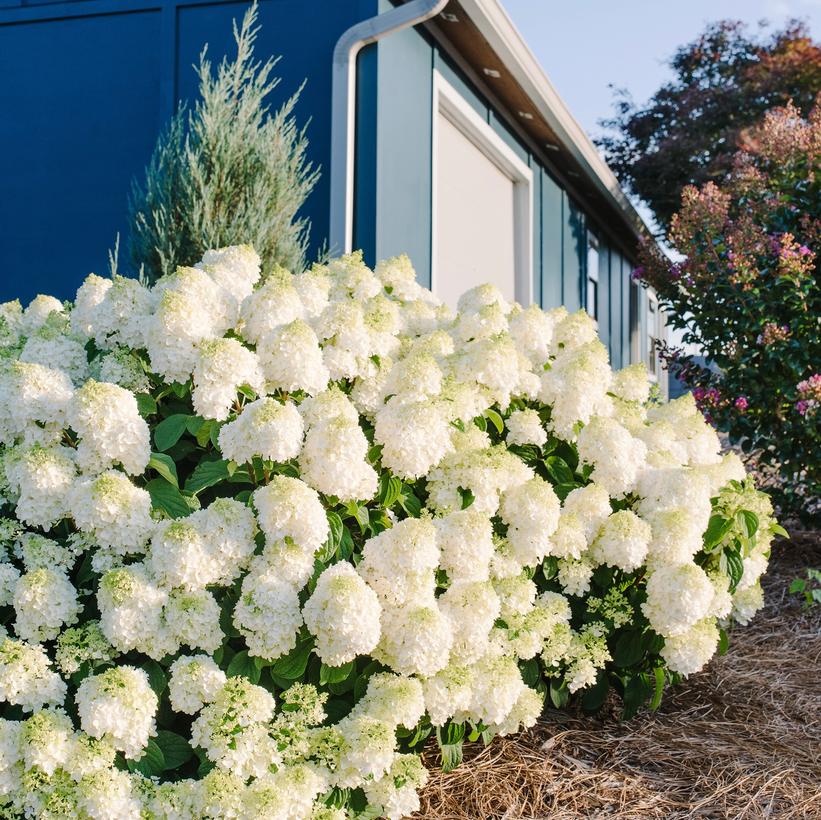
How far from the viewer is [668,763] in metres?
2.57

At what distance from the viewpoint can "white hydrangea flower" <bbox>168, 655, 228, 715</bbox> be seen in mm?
1784

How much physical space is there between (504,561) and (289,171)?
3.15 meters

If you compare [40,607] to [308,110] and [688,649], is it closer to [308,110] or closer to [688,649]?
[688,649]

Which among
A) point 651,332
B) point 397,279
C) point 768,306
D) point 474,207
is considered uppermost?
point 651,332

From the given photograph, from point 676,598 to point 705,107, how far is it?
51.6ft

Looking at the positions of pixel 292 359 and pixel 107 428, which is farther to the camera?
pixel 292 359

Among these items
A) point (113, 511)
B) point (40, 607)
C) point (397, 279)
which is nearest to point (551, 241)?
point (397, 279)

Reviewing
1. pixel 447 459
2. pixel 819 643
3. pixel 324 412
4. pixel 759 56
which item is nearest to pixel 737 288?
pixel 819 643

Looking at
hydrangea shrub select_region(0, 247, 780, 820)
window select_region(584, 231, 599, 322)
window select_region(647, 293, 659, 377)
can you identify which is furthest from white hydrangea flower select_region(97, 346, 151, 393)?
window select_region(647, 293, 659, 377)

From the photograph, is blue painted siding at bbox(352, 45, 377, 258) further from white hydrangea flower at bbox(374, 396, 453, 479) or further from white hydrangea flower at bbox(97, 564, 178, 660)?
white hydrangea flower at bbox(97, 564, 178, 660)

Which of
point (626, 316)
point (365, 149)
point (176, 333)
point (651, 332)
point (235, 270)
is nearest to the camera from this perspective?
point (176, 333)

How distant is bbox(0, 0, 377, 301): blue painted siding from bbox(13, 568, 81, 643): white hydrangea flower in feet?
13.4

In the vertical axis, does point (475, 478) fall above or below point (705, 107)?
below

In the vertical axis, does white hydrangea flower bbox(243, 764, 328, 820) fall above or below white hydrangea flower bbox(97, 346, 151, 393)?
below
